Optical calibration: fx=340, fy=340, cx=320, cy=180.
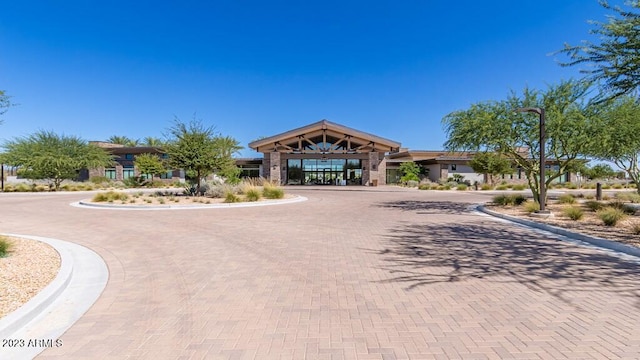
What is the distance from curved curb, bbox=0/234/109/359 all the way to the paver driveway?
16 centimetres

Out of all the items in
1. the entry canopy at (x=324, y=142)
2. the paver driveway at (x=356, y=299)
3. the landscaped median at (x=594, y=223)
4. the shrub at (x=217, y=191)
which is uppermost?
the entry canopy at (x=324, y=142)

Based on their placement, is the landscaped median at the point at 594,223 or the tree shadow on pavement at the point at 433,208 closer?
the landscaped median at the point at 594,223

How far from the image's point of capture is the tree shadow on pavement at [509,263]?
17.4ft

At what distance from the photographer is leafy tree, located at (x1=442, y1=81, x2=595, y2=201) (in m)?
13.7

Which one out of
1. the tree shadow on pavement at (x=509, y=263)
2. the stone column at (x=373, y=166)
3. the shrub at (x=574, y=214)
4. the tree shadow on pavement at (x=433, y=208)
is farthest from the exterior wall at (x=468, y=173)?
the tree shadow on pavement at (x=509, y=263)

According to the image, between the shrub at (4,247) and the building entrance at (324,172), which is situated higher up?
the building entrance at (324,172)

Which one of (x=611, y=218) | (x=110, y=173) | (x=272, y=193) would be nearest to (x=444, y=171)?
(x=272, y=193)

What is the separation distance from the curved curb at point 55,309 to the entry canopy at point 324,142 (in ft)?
115

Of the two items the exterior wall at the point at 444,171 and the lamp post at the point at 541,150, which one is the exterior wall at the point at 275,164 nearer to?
the exterior wall at the point at 444,171

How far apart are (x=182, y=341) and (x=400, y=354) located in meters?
2.19

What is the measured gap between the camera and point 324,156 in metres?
43.5

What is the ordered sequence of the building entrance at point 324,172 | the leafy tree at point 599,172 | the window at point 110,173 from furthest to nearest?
the window at point 110,173 → the leafy tree at point 599,172 → the building entrance at point 324,172

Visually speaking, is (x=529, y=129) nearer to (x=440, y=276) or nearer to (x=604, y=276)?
(x=604, y=276)

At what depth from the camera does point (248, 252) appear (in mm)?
7387
